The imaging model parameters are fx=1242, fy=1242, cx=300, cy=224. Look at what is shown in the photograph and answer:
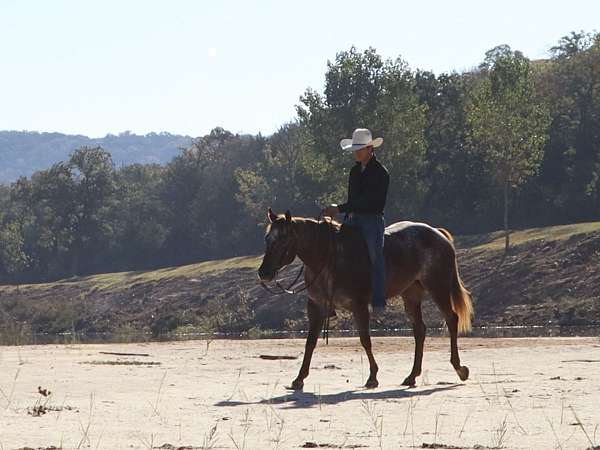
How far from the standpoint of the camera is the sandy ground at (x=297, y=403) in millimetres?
11227

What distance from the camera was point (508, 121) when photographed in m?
60.8

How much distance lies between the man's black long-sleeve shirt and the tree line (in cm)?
4520

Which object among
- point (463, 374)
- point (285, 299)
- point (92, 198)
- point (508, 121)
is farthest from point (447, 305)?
point (92, 198)

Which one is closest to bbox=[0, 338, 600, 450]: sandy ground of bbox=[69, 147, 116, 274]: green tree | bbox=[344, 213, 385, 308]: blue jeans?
bbox=[344, 213, 385, 308]: blue jeans

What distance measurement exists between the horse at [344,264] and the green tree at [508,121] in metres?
43.4

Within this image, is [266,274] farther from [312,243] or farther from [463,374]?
[463,374]

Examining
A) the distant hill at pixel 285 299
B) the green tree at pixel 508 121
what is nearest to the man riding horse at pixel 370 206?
the distant hill at pixel 285 299

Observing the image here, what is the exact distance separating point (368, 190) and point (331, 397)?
2.95 meters

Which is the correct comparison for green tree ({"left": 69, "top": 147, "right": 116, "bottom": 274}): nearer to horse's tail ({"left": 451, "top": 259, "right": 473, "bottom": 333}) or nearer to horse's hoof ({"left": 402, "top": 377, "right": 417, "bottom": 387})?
horse's tail ({"left": 451, "top": 259, "right": 473, "bottom": 333})

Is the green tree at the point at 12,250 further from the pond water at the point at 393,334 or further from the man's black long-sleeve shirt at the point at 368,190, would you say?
the man's black long-sleeve shirt at the point at 368,190

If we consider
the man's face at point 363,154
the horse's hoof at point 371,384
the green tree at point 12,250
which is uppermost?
the man's face at point 363,154

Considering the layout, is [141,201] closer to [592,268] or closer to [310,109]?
[310,109]

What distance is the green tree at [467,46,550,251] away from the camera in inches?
2395

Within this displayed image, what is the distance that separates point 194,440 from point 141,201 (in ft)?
354
